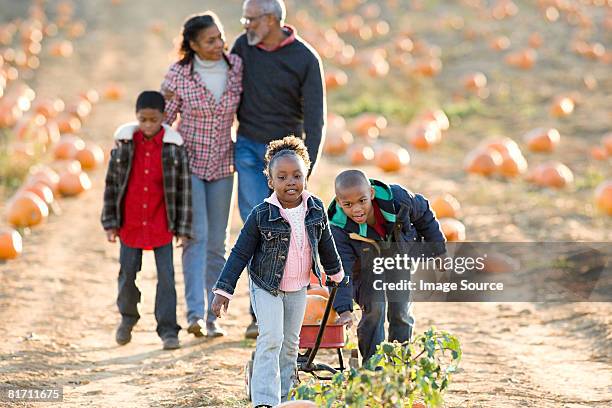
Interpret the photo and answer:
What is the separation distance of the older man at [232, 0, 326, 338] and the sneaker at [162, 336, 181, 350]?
433 mm

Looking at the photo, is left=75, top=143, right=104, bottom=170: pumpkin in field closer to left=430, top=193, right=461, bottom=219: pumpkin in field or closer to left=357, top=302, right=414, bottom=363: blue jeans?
left=430, top=193, right=461, bottom=219: pumpkin in field

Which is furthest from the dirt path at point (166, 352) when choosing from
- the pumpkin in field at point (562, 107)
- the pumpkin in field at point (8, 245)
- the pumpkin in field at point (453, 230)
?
the pumpkin in field at point (562, 107)

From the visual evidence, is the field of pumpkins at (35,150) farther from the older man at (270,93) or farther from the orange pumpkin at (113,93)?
the older man at (270,93)

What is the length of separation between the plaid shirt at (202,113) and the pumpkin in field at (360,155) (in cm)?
563

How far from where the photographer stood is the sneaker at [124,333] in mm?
6215

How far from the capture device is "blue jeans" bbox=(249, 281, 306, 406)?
4496mm

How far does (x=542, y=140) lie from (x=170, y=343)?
735 cm

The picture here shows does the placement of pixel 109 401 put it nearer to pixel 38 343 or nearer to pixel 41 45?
pixel 38 343

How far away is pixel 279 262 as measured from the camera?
180 inches

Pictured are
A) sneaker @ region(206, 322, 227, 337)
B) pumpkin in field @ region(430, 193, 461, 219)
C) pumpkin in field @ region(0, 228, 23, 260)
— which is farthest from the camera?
pumpkin in field @ region(430, 193, 461, 219)

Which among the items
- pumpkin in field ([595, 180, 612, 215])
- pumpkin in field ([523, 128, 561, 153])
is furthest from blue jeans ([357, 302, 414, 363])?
pumpkin in field ([523, 128, 561, 153])

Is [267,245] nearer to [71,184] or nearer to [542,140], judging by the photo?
[71,184]

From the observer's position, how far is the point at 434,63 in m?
17.5

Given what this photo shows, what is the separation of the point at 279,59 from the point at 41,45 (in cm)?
1599
